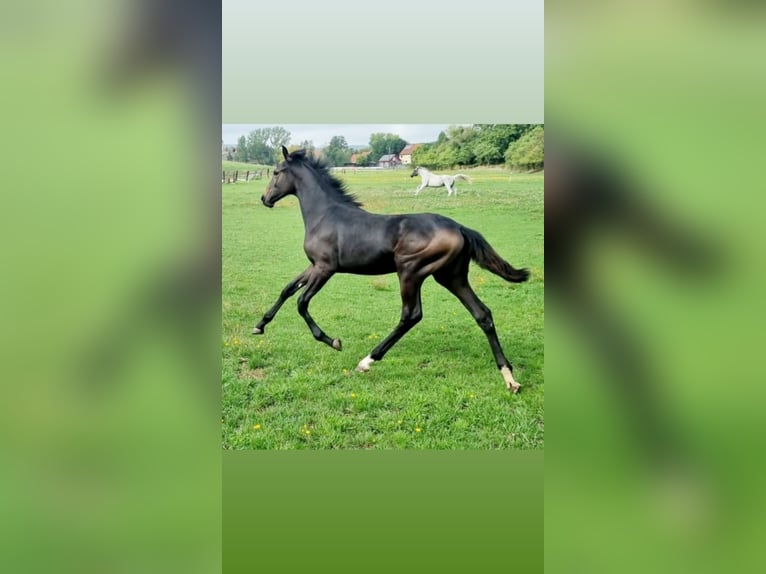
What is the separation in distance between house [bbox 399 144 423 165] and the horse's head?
3.05ft

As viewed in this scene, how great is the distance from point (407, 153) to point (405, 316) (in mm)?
1564

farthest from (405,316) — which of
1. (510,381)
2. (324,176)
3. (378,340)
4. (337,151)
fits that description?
(337,151)

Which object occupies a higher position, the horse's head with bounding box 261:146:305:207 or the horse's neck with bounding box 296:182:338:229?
the horse's head with bounding box 261:146:305:207

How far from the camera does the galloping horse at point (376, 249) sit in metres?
4.37

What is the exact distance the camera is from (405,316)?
14.6 feet

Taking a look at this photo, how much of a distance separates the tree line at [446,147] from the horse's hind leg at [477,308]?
1.24 metres

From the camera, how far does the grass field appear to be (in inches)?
173

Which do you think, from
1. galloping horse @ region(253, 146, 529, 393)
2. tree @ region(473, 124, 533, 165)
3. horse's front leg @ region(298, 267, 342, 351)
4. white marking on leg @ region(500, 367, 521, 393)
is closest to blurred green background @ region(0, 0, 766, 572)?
galloping horse @ region(253, 146, 529, 393)

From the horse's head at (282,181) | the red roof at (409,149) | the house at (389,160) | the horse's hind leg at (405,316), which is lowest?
the horse's hind leg at (405,316)

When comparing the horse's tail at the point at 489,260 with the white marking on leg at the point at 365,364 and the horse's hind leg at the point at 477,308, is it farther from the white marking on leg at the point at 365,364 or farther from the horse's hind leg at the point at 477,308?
the white marking on leg at the point at 365,364

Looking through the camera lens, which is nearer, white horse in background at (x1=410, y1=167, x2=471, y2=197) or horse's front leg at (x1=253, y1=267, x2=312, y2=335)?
horse's front leg at (x1=253, y1=267, x2=312, y2=335)
